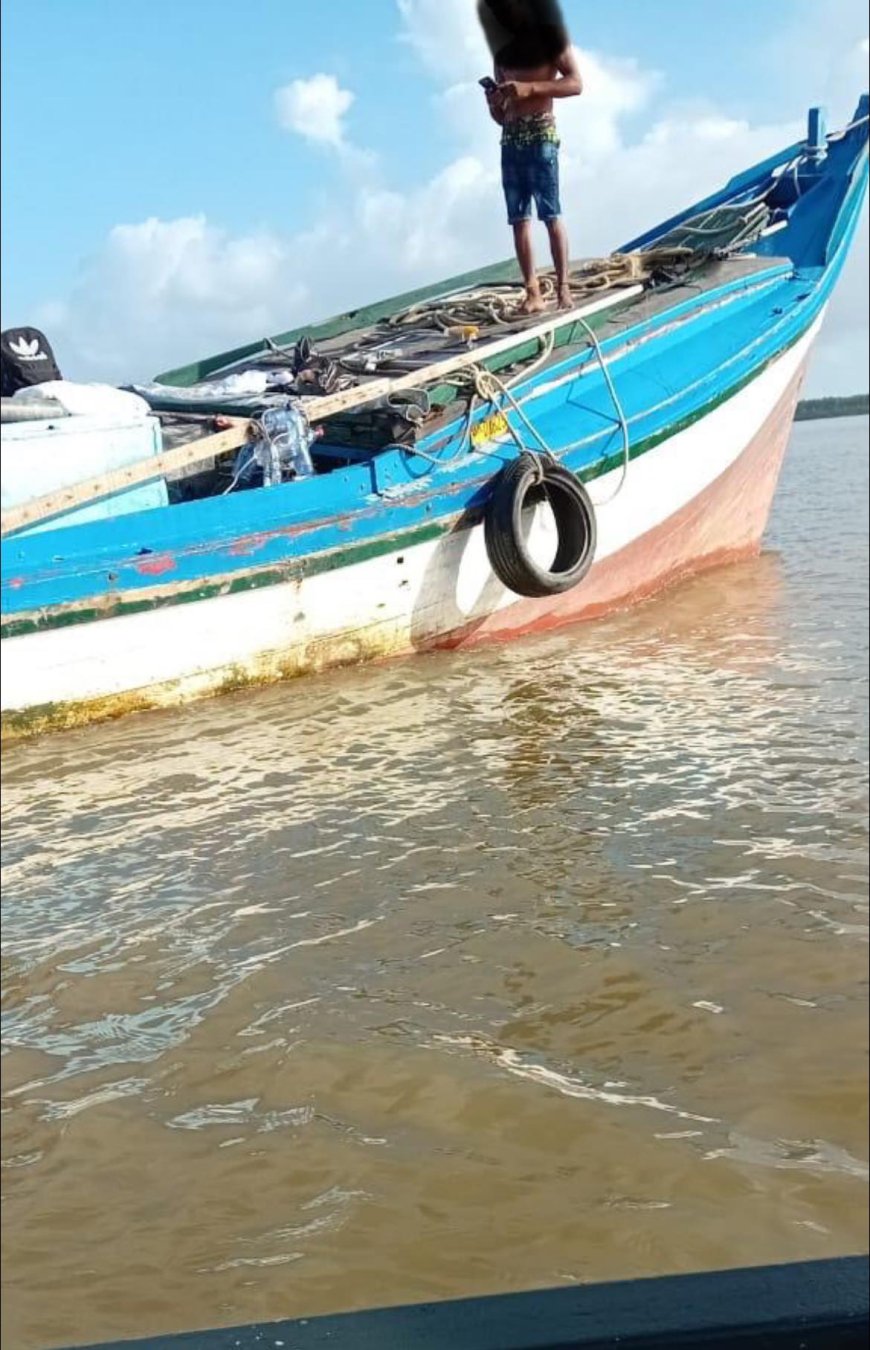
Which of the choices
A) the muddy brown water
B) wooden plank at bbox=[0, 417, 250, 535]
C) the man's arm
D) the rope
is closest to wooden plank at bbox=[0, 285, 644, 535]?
wooden plank at bbox=[0, 417, 250, 535]

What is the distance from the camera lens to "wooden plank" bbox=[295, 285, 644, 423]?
5953 millimetres

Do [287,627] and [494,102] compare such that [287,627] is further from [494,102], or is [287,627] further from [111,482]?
[494,102]

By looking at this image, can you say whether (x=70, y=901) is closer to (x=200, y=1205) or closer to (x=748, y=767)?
(x=200, y=1205)

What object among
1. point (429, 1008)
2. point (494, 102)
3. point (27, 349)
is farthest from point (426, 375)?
point (494, 102)

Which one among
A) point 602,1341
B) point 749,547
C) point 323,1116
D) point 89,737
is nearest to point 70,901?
point 323,1116

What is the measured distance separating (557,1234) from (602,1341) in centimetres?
150

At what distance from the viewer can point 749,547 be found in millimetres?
8875

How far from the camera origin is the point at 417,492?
5.99 metres

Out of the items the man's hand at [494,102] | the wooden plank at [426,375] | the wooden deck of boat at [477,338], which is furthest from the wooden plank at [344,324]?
the man's hand at [494,102]

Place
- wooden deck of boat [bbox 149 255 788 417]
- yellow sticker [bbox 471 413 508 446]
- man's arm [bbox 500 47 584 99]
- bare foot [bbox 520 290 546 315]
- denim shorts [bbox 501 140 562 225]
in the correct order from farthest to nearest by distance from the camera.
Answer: bare foot [bbox 520 290 546 315] < wooden deck of boat [bbox 149 255 788 417] < yellow sticker [bbox 471 413 508 446] < denim shorts [bbox 501 140 562 225] < man's arm [bbox 500 47 584 99]

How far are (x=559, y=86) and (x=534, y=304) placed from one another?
20.6ft

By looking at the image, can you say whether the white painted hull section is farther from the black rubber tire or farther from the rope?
the black rubber tire

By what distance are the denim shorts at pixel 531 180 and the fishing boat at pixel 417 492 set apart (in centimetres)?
65

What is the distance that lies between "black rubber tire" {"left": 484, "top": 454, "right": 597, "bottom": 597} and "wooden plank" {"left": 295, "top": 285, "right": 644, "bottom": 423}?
57cm
